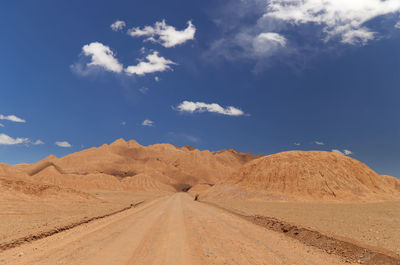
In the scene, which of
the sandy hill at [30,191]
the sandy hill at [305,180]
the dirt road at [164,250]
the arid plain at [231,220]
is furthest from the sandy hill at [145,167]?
the dirt road at [164,250]

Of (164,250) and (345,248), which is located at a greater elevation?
(345,248)

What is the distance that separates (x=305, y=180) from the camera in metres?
61.0

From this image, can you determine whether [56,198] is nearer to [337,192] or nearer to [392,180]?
[337,192]

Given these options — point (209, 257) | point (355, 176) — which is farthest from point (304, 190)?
point (209, 257)

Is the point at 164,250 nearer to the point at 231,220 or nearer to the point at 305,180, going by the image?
the point at 231,220

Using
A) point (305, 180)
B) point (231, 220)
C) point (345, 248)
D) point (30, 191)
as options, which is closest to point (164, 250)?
point (345, 248)

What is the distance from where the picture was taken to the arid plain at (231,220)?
32.7ft

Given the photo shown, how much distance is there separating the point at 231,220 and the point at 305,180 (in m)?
45.7

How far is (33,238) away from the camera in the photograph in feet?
42.6

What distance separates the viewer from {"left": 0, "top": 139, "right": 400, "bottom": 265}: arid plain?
996cm

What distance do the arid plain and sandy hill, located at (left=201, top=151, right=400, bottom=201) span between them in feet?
0.83

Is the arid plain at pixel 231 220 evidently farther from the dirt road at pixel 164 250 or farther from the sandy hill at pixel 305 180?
the sandy hill at pixel 305 180

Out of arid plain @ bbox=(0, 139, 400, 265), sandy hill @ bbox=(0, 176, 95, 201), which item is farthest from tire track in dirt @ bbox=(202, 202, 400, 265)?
sandy hill @ bbox=(0, 176, 95, 201)

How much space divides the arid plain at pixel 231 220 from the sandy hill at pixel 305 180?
0.83 ft
